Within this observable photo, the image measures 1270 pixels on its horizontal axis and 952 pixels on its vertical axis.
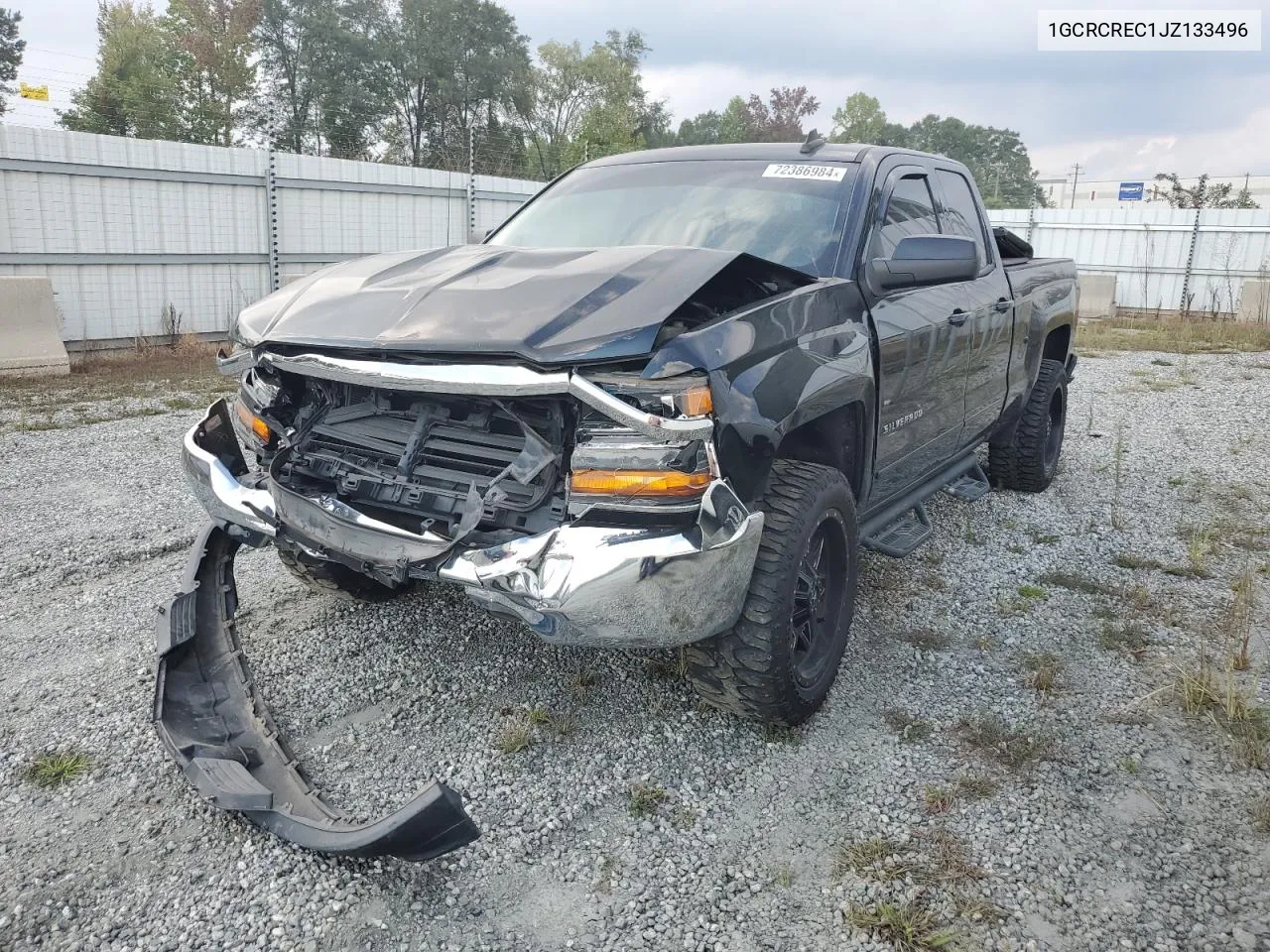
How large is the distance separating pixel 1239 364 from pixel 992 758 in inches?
447

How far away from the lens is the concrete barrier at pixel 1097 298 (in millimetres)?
17625

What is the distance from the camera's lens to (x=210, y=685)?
2.81 meters

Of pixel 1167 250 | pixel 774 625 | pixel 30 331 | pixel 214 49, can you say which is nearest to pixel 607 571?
pixel 774 625

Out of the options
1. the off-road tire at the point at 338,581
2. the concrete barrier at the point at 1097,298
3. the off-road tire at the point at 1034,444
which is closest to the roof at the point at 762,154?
the off-road tire at the point at 338,581

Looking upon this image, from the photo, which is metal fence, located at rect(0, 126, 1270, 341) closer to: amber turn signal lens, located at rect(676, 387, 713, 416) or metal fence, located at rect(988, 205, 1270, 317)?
amber turn signal lens, located at rect(676, 387, 713, 416)

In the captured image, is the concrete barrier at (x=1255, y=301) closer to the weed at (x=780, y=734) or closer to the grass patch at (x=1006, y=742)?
the grass patch at (x=1006, y=742)

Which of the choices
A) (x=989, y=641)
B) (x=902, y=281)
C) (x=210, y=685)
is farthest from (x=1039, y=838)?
(x=210, y=685)

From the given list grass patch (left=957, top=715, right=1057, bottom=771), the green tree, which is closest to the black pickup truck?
grass patch (left=957, top=715, right=1057, bottom=771)

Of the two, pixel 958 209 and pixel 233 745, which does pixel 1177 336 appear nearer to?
pixel 958 209

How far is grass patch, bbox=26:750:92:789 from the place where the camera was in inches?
101

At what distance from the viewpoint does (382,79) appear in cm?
3822

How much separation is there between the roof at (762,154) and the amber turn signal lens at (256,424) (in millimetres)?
2074

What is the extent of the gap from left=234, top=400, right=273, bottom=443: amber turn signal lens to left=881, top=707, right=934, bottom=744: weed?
2.26 meters

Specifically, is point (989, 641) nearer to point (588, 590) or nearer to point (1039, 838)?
point (1039, 838)
